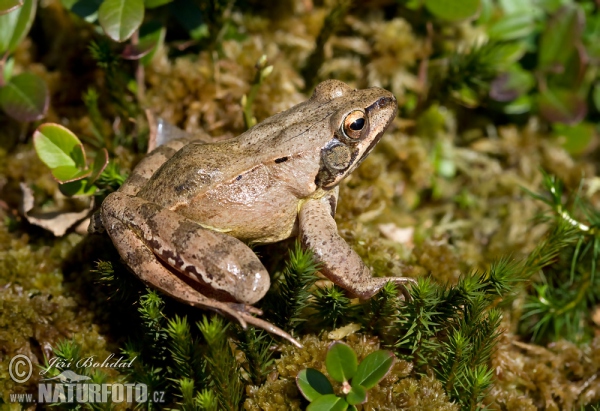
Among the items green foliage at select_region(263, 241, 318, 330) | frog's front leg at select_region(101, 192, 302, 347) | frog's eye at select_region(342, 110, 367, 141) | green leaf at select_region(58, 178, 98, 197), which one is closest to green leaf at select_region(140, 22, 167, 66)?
green leaf at select_region(58, 178, 98, 197)

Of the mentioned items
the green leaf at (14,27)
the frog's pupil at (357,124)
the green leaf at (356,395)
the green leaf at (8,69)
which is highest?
the green leaf at (14,27)

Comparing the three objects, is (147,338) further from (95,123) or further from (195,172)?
(95,123)

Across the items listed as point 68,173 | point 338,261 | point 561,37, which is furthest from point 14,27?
point 561,37

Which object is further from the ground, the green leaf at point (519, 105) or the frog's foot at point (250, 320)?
the frog's foot at point (250, 320)

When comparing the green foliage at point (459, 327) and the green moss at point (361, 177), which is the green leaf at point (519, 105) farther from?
the green foliage at point (459, 327)

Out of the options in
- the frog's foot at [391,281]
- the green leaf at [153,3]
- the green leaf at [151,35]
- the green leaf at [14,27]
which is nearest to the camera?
the frog's foot at [391,281]

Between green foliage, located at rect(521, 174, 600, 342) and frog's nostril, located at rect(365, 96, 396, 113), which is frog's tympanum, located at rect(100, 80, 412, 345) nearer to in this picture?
frog's nostril, located at rect(365, 96, 396, 113)

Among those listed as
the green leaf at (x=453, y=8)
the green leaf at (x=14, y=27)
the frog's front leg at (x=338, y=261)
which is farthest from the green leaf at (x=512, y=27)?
the green leaf at (x=14, y=27)
